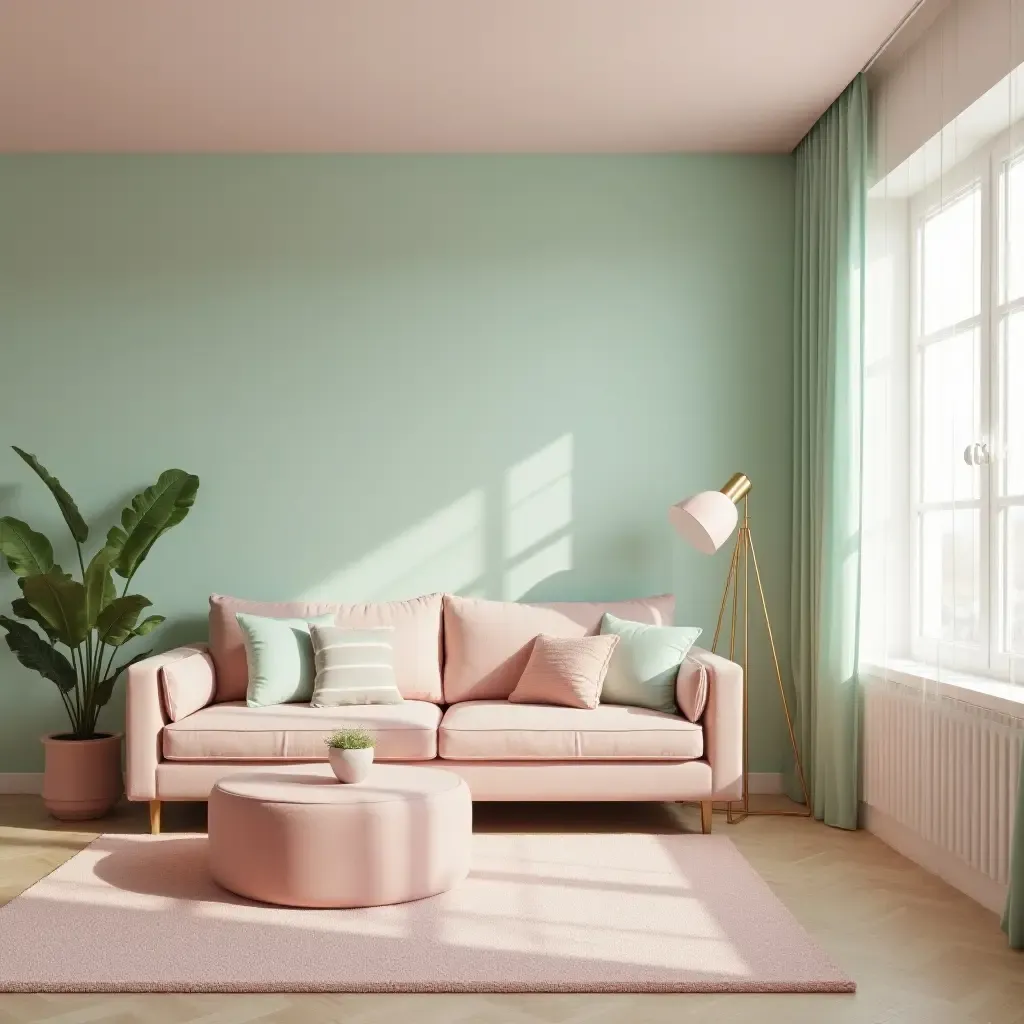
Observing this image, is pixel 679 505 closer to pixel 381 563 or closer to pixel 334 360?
pixel 381 563

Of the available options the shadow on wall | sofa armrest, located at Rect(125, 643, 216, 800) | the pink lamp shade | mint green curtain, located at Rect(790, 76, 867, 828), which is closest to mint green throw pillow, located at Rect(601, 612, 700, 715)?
the pink lamp shade

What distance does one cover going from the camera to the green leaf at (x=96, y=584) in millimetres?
→ 4652

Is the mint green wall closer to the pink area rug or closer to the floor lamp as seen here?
the floor lamp

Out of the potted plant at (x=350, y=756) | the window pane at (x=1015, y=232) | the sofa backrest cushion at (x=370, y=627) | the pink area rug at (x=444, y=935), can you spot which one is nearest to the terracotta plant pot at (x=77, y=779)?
the sofa backrest cushion at (x=370, y=627)

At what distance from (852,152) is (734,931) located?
308 cm

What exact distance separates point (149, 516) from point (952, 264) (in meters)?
3.46

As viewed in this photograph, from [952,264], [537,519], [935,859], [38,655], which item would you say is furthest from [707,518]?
[38,655]

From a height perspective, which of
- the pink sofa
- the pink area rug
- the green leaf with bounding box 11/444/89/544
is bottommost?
the pink area rug

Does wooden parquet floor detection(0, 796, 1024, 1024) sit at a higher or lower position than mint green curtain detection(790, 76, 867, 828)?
lower

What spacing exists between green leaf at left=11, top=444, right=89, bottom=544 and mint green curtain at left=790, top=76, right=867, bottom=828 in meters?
3.24

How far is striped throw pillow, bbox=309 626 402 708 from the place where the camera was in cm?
459

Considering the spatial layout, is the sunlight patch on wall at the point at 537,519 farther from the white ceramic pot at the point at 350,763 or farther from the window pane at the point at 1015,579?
the window pane at the point at 1015,579

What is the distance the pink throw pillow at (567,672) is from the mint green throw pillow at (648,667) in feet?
0.16

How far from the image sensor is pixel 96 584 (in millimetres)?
4660
